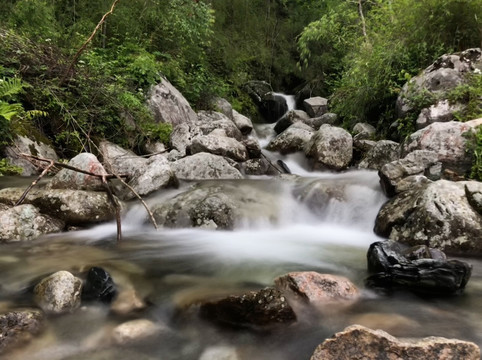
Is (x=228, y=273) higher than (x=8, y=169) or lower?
lower

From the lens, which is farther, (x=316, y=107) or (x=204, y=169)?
(x=316, y=107)

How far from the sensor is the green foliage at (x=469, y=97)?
6.75 metres

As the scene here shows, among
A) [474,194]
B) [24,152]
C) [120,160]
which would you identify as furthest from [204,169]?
[474,194]

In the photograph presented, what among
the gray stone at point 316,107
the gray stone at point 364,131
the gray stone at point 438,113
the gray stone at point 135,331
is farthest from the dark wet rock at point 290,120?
the gray stone at point 135,331

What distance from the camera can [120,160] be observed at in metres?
7.54

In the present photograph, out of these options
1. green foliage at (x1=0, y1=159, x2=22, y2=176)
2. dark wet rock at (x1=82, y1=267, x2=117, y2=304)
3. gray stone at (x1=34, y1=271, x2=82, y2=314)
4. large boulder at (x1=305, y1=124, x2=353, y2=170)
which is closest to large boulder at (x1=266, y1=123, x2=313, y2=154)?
large boulder at (x1=305, y1=124, x2=353, y2=170)

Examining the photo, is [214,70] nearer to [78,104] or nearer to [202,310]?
[78,104]

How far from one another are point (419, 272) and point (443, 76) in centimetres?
609

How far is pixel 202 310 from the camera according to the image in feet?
9.25

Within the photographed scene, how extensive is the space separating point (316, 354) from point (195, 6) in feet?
38.8

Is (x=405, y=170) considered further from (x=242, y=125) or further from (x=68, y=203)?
(x=242, y=125)

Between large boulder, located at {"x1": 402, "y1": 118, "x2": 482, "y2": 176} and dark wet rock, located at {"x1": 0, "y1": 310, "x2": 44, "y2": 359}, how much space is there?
19.2ft

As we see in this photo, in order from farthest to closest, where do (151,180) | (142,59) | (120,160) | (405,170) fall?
(142,59), (120,160), (151,180), (405,170)

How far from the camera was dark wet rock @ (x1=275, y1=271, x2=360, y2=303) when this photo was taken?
9.58ft
